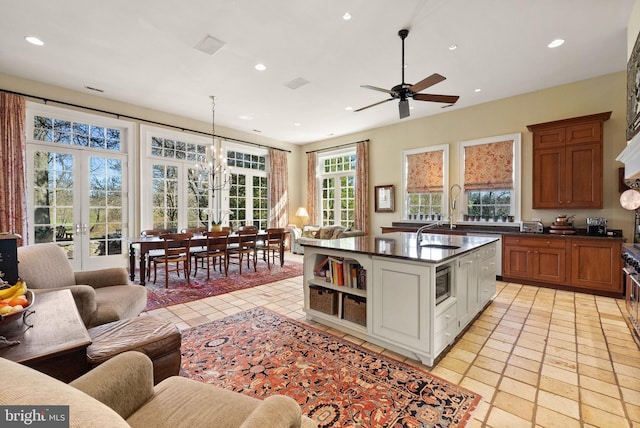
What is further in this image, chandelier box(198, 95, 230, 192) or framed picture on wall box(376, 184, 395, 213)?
framed picture on wall box(376, 184, 395, 213)

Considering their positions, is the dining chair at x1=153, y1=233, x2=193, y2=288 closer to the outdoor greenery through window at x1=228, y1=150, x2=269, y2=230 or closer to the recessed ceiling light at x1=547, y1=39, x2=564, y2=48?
the outdoor greenery through window at x1=228, y1=150, x2=269, y2=230

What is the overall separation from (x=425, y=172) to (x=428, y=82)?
3.61 m

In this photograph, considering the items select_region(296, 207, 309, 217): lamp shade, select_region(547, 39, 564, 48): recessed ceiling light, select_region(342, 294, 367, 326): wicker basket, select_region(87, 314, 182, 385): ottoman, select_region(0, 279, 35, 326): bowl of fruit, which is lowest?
select_region(342, 294, 367, 326): wicker basket

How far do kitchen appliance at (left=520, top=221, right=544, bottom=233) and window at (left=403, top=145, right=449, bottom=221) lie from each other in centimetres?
140

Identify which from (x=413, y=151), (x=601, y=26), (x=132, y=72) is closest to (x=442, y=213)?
(x=413, y=151)

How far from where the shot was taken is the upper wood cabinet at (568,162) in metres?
4.21

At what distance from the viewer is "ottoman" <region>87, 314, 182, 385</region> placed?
5.04ft

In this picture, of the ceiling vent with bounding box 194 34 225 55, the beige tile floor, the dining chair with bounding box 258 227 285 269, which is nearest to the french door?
the dining chair with bounding box 258 227 285 269

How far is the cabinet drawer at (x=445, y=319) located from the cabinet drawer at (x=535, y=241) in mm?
2942

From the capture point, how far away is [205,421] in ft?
3.34

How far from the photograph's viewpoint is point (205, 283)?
452 centimetres

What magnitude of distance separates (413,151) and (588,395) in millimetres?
5281

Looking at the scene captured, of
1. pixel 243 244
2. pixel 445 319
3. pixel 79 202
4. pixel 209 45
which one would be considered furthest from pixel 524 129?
pixel 79 202

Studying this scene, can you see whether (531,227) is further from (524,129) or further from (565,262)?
(524,129)
